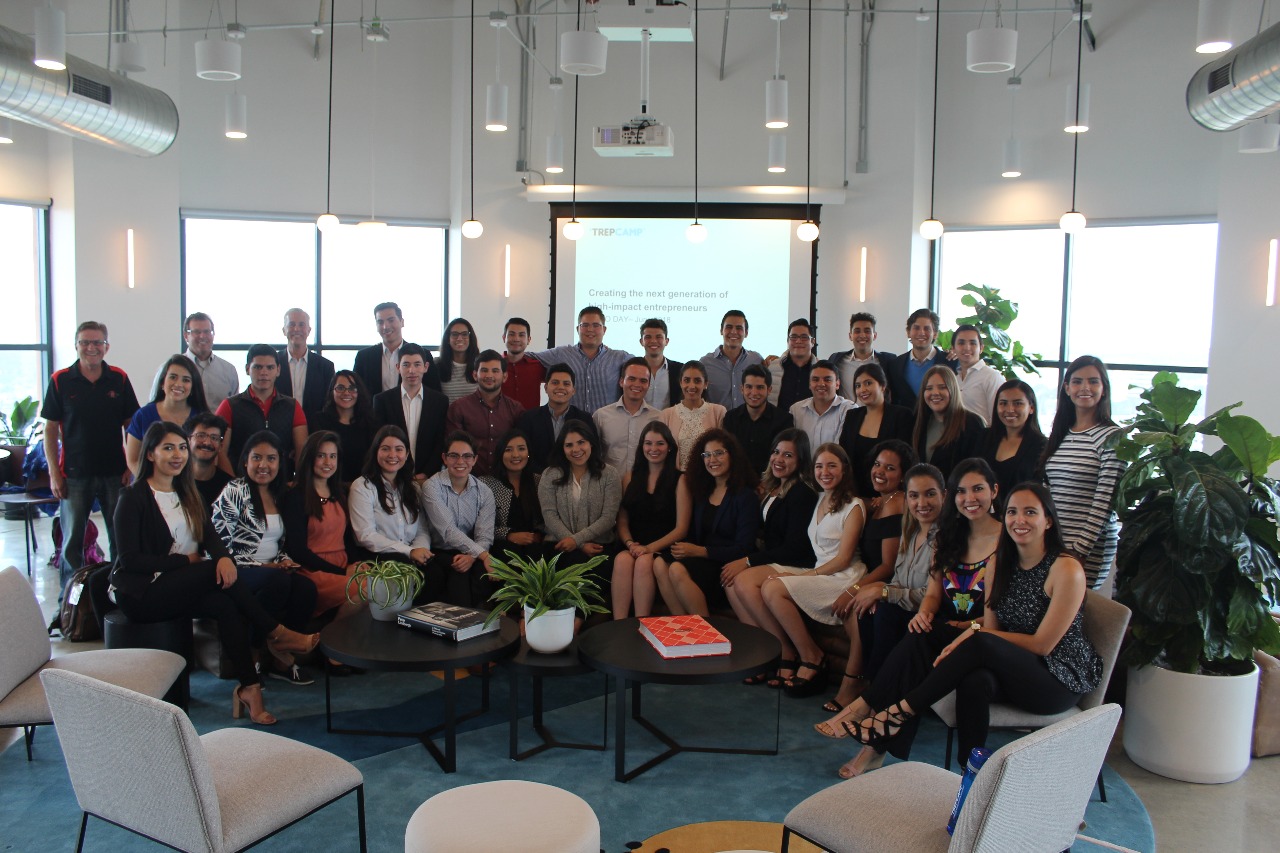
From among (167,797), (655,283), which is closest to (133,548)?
(167,797)

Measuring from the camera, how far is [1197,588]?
12.7 feet

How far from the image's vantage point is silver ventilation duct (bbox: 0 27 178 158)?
6.40 meters

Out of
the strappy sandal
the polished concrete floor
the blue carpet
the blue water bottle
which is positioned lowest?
the blue carpet

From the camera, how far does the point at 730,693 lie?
16.0ft

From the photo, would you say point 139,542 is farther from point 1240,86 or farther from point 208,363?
point 1240,86

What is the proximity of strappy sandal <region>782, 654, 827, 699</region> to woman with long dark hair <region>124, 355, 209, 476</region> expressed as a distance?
134 inches

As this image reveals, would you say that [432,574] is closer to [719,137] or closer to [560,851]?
[560,851]

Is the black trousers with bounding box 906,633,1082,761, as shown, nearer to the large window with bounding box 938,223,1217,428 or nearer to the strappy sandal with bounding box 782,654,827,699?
the strappy sandal with bounding box 782,654,827,699

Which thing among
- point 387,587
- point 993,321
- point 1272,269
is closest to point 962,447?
point 387,587

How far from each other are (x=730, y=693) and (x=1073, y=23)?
749 centimetres

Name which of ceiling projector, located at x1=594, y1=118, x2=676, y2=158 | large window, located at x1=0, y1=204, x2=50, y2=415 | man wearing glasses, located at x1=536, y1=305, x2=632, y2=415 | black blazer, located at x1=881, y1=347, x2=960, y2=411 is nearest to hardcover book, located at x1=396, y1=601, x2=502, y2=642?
man wearing glasses, located at x1=536, y1=305, x2=632, y2=415

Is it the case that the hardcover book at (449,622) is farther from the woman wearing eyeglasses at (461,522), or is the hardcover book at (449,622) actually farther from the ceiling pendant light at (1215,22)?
the ceiling pendant light at (1215,22)

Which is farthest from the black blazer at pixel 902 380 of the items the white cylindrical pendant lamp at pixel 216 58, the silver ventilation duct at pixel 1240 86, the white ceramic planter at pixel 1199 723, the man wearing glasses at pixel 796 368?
the white cylindrical pendant lamp at pixel 216 58

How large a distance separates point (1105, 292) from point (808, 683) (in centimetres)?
629
